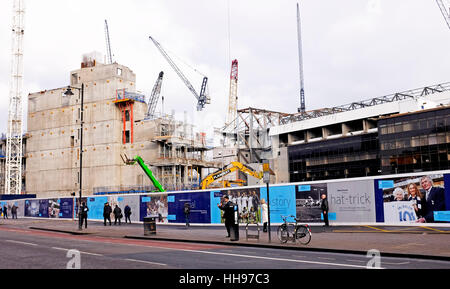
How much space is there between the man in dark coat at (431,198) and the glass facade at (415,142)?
166 feet

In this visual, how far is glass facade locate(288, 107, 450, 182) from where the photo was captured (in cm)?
6632

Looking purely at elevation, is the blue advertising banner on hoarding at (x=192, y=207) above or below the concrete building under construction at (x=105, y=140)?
below

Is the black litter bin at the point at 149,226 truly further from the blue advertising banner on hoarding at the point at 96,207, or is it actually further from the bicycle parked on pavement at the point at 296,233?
the blue advertising banner on hoarding at the point at 96,207

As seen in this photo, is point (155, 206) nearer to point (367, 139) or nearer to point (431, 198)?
point (431, 198)

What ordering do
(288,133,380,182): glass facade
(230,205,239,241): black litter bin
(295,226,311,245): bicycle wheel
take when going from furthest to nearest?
(288,133,380,182): glass facade
(230,205,239,241): black litter bin
(295,226,311,245): bicycle wheel

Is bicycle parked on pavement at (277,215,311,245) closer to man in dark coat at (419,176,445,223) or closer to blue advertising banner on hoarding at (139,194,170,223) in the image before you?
man in dark coat at (419,176,445,223)

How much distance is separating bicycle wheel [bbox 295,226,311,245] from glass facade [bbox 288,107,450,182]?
2233 inches

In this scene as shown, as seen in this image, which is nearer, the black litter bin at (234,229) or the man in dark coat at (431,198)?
the black litter bin at (234,229)

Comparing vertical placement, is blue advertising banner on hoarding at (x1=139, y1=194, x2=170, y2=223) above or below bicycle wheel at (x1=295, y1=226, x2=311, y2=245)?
above

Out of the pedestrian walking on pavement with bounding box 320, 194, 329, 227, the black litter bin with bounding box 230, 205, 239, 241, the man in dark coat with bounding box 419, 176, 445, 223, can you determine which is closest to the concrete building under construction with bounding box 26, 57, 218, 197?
the pedestrian walking on pavement with bounding box 320, 194, 329, 227

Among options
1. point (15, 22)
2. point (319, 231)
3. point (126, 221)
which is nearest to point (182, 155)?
point (126, 221)

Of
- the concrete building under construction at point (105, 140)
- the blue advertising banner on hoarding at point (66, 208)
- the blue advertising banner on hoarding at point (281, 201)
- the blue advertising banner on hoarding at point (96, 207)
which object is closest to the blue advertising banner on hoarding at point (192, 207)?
the blue advertising banner on hoarding at point (281, 201)

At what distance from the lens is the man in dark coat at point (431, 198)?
1995 cm
